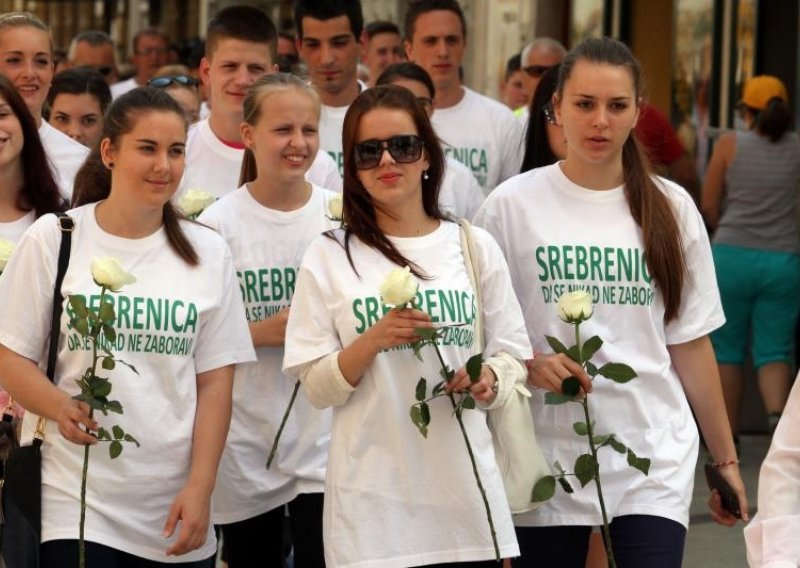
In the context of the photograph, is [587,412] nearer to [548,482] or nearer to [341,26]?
[548,482]

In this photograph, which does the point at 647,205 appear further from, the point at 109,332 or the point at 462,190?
the point at 462,190

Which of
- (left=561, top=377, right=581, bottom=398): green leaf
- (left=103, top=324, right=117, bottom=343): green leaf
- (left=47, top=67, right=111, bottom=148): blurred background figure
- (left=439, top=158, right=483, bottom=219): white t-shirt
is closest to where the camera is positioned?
(left=103, top=324, right=117, bottom=343): green leaf

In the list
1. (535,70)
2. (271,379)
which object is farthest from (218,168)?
(535,70)

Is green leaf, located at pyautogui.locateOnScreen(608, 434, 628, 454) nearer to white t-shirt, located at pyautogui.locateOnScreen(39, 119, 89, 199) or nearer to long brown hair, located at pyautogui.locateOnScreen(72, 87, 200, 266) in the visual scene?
long brown hair, located at pyautogui.locateOnScreen(72, 87, 200, 266)

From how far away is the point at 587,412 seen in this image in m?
5.02

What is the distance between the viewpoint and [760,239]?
10914mm

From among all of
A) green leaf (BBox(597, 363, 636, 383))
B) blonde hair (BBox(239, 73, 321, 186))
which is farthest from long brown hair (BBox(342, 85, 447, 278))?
blonde hair (BBox(239, 73, 321, 186))

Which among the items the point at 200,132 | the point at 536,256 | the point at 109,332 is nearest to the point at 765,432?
the point at 200,132

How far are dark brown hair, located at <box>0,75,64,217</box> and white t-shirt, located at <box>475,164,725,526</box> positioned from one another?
1.59 m

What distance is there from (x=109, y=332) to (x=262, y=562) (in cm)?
149

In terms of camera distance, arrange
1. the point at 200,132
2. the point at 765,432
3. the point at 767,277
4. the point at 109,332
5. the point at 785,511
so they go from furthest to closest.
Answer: the point at 765,432 < the point at 767,277 < the point at 200,132 < the point at 109,332 < the point at 785,511

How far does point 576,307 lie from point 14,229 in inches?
78.1

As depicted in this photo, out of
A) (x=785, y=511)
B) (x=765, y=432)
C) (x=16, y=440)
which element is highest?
(x=785, y=511)

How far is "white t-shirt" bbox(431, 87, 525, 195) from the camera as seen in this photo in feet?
26.9
